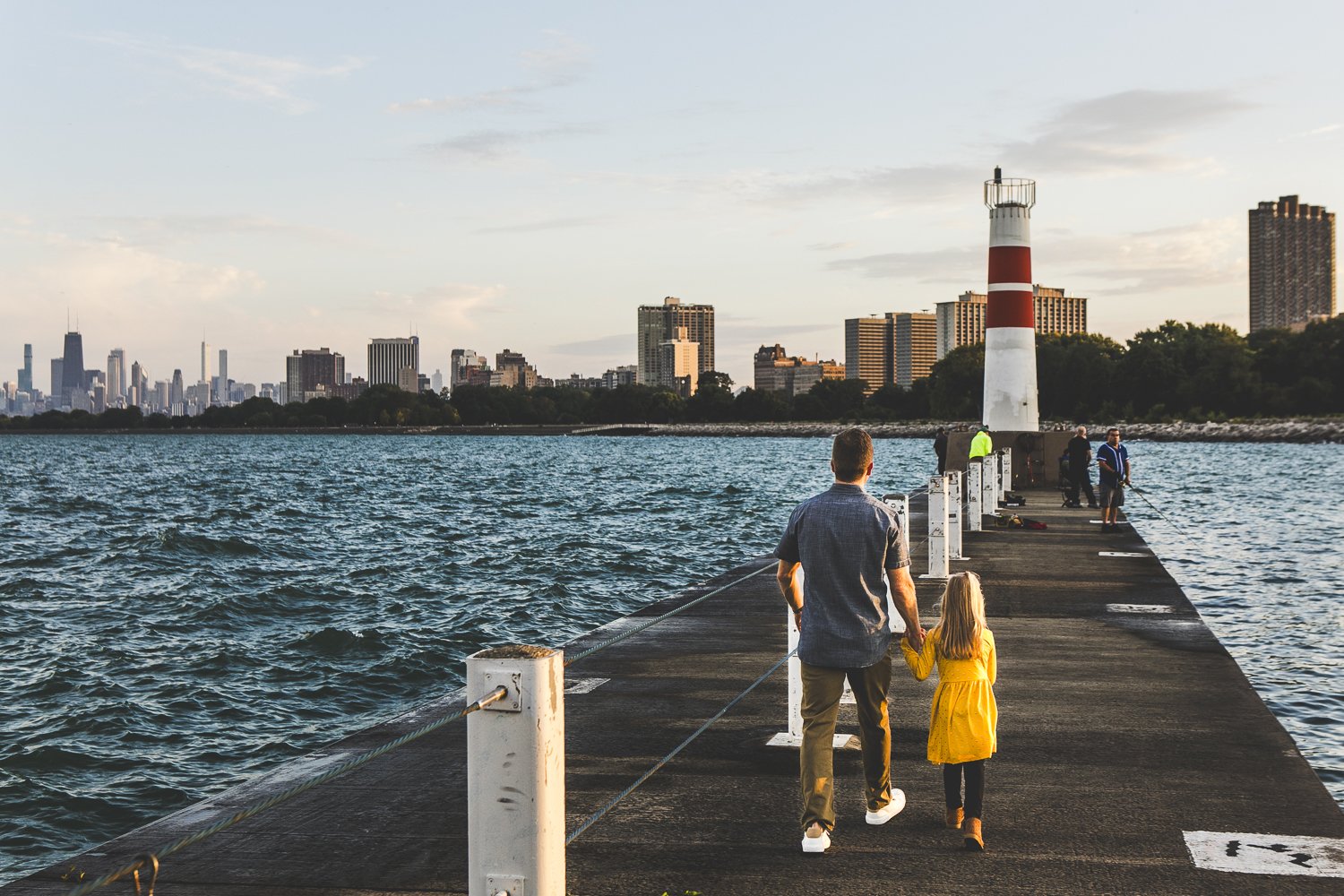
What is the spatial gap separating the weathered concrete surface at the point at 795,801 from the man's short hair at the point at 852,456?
187 centimetres

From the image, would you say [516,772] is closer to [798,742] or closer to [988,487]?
[798,742]

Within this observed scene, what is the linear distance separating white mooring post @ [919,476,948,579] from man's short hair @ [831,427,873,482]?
29.7 ft

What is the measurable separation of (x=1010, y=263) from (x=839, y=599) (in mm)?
28080

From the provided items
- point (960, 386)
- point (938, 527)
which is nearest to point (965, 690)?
point (938, 527)

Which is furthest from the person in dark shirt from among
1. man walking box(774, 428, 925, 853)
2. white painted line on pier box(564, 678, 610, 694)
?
man walking box(774, 428, 925, 853)

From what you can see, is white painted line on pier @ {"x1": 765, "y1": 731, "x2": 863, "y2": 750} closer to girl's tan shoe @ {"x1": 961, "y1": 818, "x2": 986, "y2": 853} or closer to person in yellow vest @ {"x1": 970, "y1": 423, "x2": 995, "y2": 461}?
girl's tan shoe @ {"x1": 961, "y1": 818, "x2": 986, "y2": 853}

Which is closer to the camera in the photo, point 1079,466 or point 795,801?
point 795,801

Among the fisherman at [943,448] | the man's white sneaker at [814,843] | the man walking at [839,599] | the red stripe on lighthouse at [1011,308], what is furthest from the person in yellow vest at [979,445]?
the man's white sneaker at [814,843]

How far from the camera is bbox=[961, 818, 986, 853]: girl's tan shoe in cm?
584

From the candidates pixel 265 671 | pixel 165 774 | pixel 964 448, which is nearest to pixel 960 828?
pixel 165 774

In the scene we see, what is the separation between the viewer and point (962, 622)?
225 inches

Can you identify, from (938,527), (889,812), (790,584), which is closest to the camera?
(790,584)

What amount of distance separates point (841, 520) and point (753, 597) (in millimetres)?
9580

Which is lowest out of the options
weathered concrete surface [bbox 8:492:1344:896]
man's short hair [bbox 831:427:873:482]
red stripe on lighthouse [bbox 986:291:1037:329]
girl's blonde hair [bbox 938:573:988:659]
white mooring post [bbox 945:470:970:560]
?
weathered concrete surface [bbox 8:492:1344:896]
